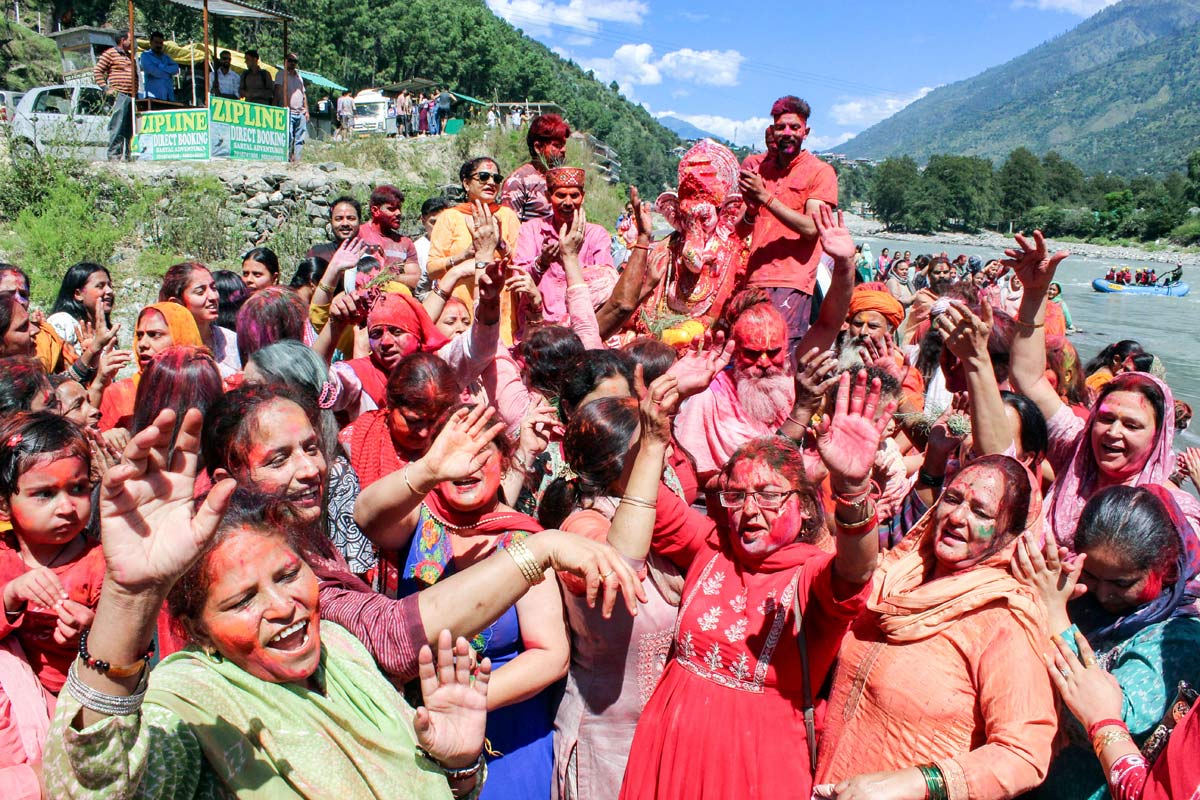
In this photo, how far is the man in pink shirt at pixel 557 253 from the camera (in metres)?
4.66

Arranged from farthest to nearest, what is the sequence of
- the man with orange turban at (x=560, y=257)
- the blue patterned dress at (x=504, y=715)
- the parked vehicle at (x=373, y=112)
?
the parked vehicle at (x=373, y=112) → the man with orange turban at (x=560, y=257) → the blue patterned dress at (x=504, y=715)

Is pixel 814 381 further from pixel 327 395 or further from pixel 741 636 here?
pixel 327 395

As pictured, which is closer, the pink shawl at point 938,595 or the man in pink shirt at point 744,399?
the pink shawl at point 938,595

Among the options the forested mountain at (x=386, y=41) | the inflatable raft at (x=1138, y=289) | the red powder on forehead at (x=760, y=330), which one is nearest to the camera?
the red powder on forehead at (x=760, y=330)

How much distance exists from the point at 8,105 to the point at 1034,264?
20.3 meters

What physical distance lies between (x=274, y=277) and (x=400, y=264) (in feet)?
2.90

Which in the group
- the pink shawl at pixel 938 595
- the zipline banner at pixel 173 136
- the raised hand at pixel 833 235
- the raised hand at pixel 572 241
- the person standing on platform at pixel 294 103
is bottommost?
the pink shawl at pixel 938 595

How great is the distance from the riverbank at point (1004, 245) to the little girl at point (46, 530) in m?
53.0

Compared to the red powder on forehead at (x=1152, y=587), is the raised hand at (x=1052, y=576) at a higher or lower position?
higher

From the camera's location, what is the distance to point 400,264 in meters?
5.69

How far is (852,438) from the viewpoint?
6.82 ft

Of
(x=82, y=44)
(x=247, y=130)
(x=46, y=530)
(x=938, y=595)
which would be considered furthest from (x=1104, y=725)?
(x=82, y=44)

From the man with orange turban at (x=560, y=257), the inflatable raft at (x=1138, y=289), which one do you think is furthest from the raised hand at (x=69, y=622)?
the inflatable raft at (x=1138, y=289)

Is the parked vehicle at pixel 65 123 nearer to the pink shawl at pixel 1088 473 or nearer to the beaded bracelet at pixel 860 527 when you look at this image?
the pink shawl at pixel 1088 473
